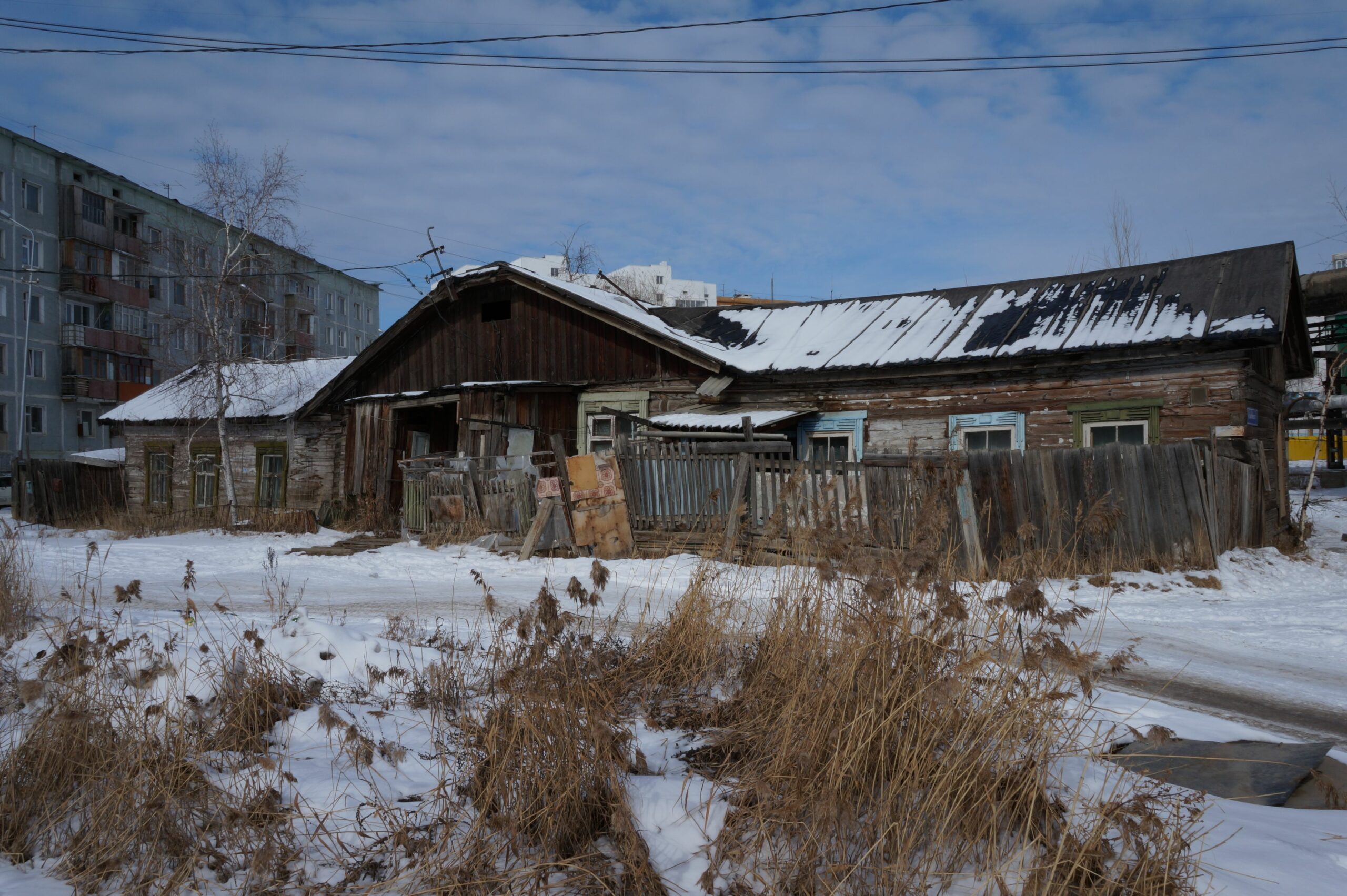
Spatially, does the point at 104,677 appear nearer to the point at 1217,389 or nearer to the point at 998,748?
the point at 998,748

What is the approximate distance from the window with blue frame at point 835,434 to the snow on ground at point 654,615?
198 inches

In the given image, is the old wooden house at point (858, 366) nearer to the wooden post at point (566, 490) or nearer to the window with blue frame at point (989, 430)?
the window with blue frame at point (989, 430)

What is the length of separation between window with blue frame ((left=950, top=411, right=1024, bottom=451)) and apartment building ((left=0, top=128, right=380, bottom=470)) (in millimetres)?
28414

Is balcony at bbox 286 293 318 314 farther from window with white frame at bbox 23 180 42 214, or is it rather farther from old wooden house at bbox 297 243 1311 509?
old wooden house at bbox 297 243 1311 509

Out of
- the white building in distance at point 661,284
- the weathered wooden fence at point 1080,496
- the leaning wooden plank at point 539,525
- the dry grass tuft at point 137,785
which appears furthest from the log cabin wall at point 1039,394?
the white building in distance at point 661,284

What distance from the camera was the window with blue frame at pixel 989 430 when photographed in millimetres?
13711

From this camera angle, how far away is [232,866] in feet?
8.89

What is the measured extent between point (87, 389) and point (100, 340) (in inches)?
104

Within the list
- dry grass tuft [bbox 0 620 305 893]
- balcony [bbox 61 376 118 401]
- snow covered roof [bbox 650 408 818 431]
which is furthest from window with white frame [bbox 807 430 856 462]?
balcony [bbox 61 376 118 401]

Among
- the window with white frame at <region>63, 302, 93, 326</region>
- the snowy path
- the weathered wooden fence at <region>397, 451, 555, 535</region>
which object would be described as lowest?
the snowy path

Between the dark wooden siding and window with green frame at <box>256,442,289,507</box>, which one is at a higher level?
the dark wooden siding

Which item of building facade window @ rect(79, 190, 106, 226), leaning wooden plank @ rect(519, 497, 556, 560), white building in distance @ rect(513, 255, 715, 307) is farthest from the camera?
white building in distance @ rect(513, 255, 715, 307)

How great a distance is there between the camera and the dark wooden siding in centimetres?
1633

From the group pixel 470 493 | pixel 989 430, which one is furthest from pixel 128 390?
pixel 989 430
